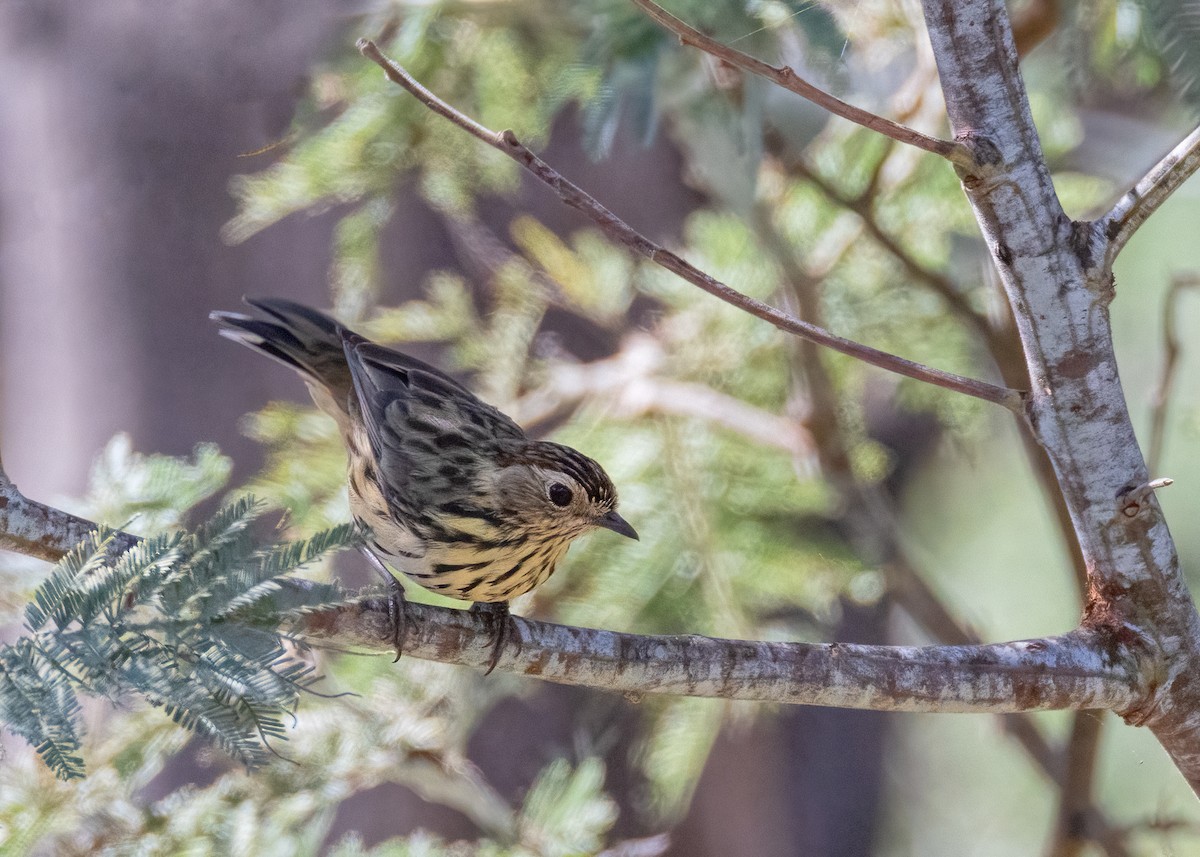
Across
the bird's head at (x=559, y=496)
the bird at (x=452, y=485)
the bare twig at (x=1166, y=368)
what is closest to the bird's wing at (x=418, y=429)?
the bird at (x=452, y=485)

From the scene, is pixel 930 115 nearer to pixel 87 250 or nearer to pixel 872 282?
pixel 872 282

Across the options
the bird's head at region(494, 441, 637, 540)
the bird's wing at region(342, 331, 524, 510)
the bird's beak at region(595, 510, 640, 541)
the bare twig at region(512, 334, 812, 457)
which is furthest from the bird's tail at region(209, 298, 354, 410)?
the bare twig at region(512, 334, 812, 457)

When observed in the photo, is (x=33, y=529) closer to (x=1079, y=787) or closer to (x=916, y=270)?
(x=916, y=270)

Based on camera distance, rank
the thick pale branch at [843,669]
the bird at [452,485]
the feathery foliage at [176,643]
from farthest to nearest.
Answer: the bird at [452,485]
the thick pale branch at [843,669]
the feathery foliage at [176,643]

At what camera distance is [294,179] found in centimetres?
323

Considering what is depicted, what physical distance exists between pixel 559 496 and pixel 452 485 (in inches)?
9.9

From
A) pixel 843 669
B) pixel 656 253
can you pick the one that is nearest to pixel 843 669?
pixel 843 669

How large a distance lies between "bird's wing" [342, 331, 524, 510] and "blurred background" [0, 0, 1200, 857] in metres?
0.55

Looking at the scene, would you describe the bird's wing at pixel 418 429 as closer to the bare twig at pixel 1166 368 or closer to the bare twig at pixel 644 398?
the bare twig at pixel 644 398

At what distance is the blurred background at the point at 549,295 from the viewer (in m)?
3.11

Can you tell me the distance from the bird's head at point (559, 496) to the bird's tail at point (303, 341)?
0.63 metres

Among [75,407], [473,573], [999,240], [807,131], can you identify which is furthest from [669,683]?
[75,407]

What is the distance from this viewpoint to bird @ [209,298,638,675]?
2.28 m

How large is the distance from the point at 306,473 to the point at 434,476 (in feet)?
3.38
